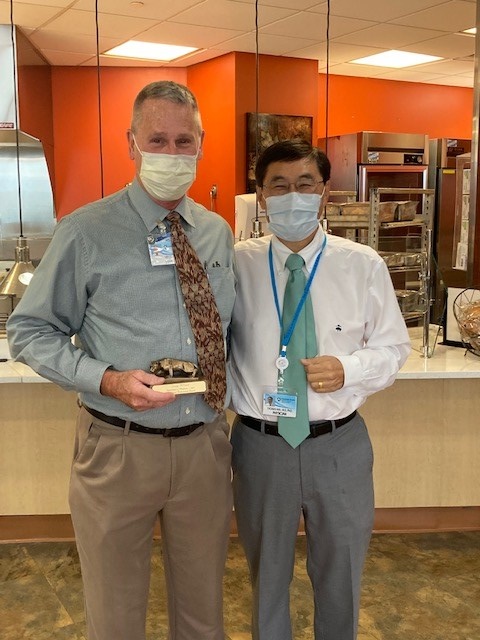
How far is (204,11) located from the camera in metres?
4.96

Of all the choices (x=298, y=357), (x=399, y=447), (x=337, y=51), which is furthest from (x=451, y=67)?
(x=298, y=357)

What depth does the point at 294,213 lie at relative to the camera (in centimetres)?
194

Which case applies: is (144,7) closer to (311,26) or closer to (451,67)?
(311,26)

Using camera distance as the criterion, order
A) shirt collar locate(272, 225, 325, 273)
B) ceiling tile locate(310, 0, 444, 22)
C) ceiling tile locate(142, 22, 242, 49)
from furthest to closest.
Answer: ceiling tile locate(142, 22, 242, 49) < ceiling tile locate(310, 0, 444, 22) < shirt collar locate(272, 225, 325, 273)

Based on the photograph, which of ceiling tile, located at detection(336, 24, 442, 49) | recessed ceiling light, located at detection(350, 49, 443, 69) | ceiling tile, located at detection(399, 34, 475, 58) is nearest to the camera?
ceiling tile, located at detection(336, 24, 442, 49)

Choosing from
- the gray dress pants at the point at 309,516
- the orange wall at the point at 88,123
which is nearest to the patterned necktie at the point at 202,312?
the gray dress pants at the point at 309,516

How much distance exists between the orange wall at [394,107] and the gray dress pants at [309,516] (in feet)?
20.3

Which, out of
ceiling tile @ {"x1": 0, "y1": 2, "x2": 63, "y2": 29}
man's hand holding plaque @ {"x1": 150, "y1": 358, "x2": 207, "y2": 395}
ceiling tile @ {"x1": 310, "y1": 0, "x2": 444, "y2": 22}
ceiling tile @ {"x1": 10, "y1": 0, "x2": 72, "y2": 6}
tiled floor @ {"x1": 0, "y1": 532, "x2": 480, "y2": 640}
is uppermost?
ceiling tile @ {"x1": 310, "y1": 0, "x2": 444, "y2": 22}

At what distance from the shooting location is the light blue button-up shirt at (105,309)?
175cm

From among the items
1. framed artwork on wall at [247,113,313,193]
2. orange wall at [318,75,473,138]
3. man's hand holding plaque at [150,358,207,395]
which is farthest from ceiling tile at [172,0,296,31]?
man's hand holding plaque at [150,358,207,395]

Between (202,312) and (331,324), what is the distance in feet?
1.30

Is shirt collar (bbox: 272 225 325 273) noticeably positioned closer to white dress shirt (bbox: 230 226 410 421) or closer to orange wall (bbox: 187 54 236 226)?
white dress shirt (bbox: 230 226 410 421)

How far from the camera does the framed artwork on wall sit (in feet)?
21.3

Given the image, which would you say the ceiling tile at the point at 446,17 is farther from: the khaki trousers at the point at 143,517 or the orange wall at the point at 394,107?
the khaki trousers at the point at 143,517
